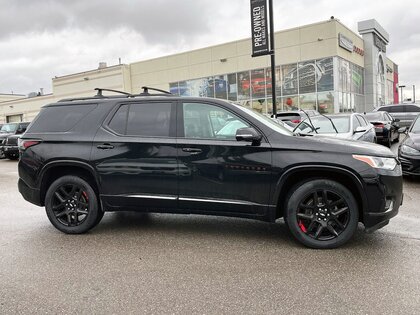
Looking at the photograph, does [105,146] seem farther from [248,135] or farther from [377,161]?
[377,161]

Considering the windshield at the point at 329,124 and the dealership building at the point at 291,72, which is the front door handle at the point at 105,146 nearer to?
the windshield at the point at 329,124

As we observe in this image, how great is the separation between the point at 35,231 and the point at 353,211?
13.6 feet

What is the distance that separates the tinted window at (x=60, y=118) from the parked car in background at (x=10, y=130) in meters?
A: 12.8

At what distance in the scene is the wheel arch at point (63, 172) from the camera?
5.22 m

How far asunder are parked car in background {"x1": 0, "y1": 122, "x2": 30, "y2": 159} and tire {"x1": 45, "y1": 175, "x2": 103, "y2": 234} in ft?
43.2

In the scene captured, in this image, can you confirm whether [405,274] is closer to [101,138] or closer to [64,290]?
[64,290]

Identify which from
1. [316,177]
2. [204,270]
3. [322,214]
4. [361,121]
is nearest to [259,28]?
[361,121]

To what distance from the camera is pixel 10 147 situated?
16.3 metres

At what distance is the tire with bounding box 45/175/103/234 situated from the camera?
17.4 ft

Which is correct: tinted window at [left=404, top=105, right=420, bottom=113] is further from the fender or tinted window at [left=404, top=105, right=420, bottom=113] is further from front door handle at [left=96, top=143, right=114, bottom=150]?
the fender

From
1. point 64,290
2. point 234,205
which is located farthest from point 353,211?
point 64,290

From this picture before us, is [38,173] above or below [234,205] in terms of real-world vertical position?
above

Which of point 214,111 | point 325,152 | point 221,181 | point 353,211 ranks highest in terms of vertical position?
point 214,111

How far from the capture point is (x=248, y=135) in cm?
452
